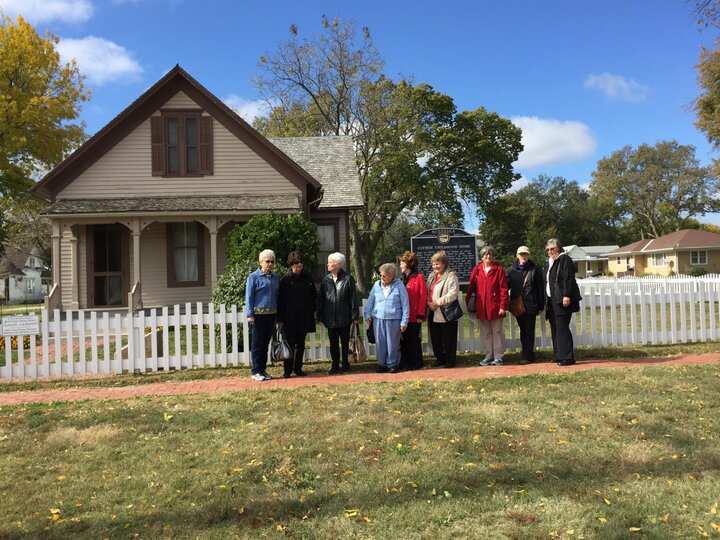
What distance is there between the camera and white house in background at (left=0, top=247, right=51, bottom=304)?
6075 centimetres

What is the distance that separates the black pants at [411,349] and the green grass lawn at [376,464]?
1.68 meters

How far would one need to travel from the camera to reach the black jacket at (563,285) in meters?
7.63

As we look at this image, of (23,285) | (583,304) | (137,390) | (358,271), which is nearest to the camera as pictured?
(137,390)

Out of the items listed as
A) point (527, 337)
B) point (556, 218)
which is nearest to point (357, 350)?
point (527, 337)

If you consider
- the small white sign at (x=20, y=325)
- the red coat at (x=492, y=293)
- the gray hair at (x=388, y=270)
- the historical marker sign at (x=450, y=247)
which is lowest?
the small white sign at (x=20, y=325)

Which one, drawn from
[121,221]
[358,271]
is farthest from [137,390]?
[358,271]

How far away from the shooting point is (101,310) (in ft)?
49.3

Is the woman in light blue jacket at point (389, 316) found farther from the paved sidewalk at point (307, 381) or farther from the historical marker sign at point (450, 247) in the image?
the historical marker sign at point (450, 247)

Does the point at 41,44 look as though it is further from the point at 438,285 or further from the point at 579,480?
the point at 579,480

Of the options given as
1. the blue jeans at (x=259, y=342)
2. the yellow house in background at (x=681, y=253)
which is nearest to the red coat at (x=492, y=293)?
the blue jeans at (x=259, y=342)

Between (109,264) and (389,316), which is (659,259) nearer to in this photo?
(109,264)

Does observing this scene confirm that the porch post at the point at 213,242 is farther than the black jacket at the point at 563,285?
Yes

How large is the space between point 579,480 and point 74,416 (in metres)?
4.79

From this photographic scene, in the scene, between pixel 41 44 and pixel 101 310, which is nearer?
pixel 101 310
